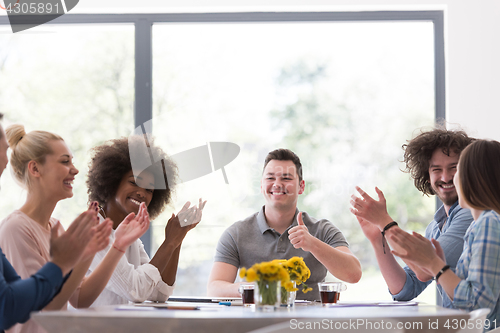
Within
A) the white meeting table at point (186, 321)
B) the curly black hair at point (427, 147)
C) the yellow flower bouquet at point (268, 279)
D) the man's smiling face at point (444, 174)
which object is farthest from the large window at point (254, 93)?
the white meeting table at point (186, 321)

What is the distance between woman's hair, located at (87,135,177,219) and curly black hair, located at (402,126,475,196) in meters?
1.38

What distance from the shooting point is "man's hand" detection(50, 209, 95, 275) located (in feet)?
4.69

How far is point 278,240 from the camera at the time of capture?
2.51 meters

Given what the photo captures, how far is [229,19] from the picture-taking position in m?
3.19

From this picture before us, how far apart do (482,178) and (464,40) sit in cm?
179

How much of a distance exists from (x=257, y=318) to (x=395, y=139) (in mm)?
2202

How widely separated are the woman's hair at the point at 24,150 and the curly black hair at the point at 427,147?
6.02 feet

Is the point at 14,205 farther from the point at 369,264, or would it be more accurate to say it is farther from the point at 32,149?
the point at 369,264

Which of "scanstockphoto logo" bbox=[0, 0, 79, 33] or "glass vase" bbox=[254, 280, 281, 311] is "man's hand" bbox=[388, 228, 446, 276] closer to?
"glass vase" bbox=[254, 280, 281, 311]

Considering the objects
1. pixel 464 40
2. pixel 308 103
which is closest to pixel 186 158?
pixel 308 103

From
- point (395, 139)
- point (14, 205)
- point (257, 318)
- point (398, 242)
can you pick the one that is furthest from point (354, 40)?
point (14, 205)

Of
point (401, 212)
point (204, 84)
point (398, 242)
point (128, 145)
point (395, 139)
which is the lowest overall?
point (398, 242)

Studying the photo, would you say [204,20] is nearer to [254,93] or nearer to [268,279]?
[254,93]

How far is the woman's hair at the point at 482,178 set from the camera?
1603mm
